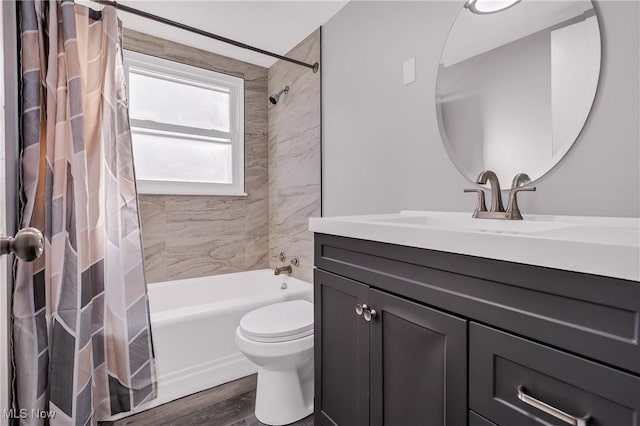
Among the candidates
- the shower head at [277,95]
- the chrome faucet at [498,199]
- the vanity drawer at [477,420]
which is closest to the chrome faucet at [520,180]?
the chrome faucet at [498,199]

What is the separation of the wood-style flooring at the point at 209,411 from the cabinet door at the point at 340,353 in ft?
1.72

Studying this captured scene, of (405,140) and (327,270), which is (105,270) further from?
(405,140)

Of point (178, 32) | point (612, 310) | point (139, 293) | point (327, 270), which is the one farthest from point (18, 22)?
point (612, 310)

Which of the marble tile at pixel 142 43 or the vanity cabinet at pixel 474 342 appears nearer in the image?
the vanity cabinet at pixel 474 342

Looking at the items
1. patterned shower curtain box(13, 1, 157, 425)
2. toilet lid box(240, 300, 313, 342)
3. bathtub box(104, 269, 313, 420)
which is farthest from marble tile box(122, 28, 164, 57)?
toilet lid box(240, 300, 313, 342)

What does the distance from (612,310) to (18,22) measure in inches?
87.1

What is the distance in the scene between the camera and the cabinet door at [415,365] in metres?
0.78

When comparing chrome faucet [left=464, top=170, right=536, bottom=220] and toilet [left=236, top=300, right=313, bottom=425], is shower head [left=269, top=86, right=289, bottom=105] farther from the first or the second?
chrome faucet [left=464, top=170, right=536, bottom=220]

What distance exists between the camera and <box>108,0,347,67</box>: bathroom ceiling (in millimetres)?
2057

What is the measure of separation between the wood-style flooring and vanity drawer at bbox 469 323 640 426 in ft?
3.86

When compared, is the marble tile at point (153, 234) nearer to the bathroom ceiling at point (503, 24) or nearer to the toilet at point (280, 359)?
the toilet at point (280, 359)

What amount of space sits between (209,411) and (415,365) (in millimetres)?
1296

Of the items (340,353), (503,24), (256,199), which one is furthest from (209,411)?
(503,24)

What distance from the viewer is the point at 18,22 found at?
1.40m
